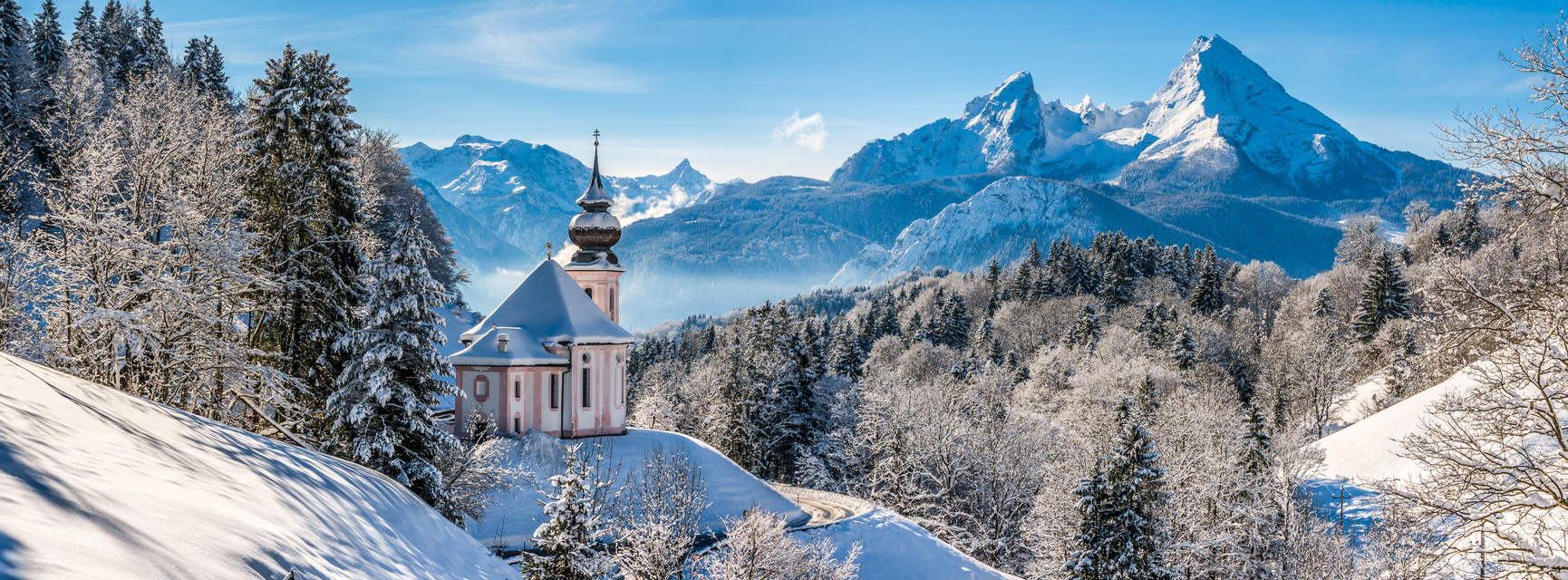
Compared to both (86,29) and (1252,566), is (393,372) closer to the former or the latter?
(1252,566)

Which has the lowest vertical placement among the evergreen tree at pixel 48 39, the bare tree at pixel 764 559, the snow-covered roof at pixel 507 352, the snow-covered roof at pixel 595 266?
the bare tree at pixel 764 559

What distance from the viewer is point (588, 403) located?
29.1m

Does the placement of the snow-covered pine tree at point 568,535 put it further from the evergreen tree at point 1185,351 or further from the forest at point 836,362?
the evergreen tree at point 1185,351

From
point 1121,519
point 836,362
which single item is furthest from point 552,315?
point 836,362

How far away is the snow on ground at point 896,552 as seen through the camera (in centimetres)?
2439

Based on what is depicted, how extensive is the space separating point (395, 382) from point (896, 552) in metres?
15.1

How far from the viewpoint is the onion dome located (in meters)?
36.6

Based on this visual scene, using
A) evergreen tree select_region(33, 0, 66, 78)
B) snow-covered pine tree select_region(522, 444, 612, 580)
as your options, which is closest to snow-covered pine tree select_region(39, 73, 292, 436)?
snow-covered pine tree select_region(522, 444, 612, 580)

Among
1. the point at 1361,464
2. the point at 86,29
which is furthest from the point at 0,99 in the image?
the point at 1361,464

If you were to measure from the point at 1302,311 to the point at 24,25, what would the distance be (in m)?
95.8

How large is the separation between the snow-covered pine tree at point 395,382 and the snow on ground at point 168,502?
385 inches

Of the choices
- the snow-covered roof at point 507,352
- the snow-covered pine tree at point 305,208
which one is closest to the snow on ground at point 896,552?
the snow-covered roof at point 507,352

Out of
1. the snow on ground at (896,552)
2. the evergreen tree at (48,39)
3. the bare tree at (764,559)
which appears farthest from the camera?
the evergreen tree at (48,39)

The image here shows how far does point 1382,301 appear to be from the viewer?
196ft
